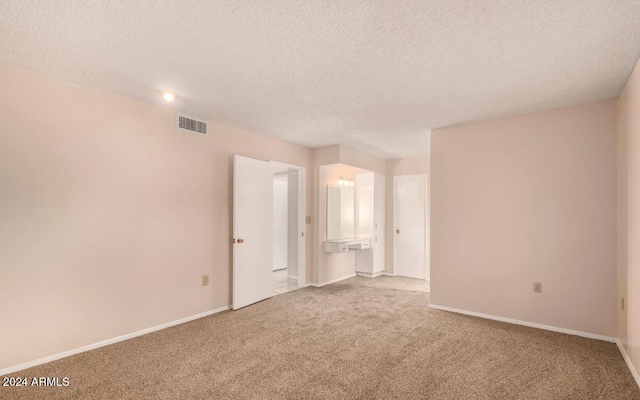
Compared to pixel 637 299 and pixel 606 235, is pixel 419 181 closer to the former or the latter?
pixel 606 235

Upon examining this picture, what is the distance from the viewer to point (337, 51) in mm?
2340

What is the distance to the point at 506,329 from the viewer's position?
346cm

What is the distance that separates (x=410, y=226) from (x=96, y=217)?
5193mm

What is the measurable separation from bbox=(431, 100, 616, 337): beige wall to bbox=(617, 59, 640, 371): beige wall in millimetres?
175

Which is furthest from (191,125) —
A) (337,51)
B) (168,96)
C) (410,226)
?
(410,226)

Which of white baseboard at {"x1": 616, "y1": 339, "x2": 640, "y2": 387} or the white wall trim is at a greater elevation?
white baseboard at {"x1": 616, "y1": 339, "x2": 640, "y2": 387}

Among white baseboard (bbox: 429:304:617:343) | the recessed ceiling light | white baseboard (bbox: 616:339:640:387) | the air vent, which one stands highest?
the recessed ceiling light

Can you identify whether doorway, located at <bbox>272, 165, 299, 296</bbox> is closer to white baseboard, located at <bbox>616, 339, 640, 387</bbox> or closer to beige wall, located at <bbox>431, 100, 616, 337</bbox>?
beige wall, located at <bbox>431, 100, 616, 337</bbox>

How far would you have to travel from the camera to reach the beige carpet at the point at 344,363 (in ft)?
7.36

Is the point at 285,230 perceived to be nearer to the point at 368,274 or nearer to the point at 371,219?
the point at 371,219

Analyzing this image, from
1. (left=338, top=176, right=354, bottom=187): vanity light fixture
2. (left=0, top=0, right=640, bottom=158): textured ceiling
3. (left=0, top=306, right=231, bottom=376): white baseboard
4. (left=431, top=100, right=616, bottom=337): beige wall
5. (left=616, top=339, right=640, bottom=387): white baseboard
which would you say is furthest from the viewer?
(left=338, top=176, right=354, bottom=187): vanity light fixture

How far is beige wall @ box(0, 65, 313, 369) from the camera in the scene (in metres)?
2.58

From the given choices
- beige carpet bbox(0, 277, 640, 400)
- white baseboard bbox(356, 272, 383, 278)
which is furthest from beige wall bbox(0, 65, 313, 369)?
white baseboard bbox(356, 272, 383, 278)

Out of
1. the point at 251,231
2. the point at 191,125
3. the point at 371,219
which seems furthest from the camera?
the point at 371,219
